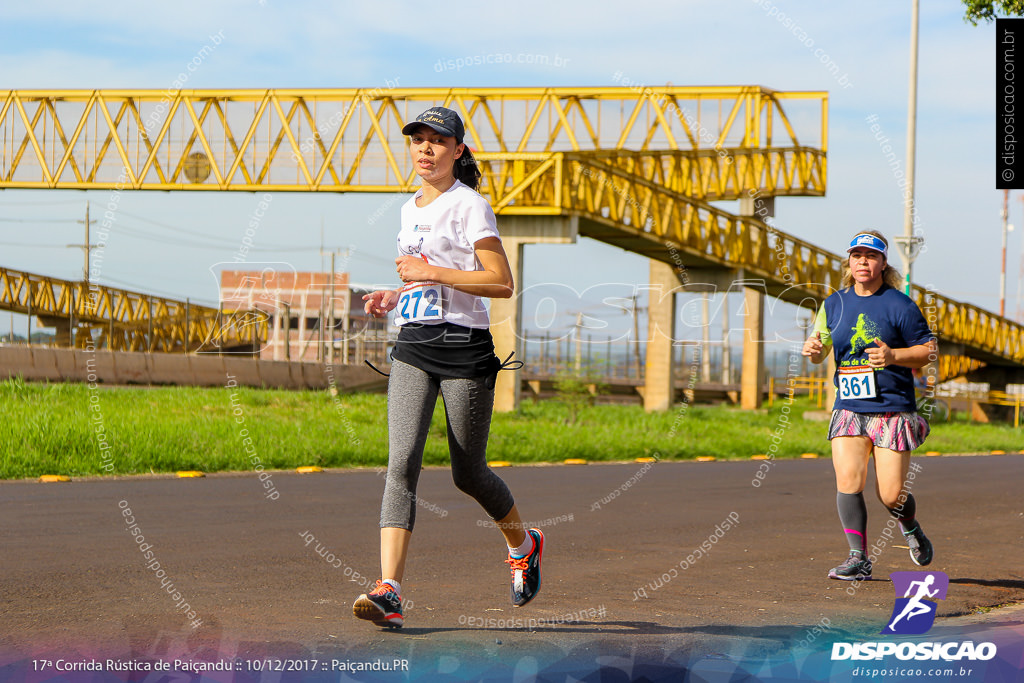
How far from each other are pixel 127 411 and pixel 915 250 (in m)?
14.9

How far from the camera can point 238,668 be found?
4.64 metres

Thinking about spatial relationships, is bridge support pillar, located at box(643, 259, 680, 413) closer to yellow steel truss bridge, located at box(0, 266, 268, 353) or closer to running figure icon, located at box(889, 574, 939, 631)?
yellow steel truss bridge, located at box(0, 266, 268, 353)

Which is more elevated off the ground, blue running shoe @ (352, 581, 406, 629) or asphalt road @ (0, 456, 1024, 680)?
blue running shoe @ (352, 581, 406, 629)

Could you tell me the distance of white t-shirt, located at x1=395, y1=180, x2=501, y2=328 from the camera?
5.48 meters

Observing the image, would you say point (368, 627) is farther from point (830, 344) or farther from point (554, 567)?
point (830, 344)

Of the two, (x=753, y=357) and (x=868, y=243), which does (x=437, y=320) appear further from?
(x=753, y=357)

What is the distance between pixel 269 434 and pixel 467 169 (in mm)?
11054

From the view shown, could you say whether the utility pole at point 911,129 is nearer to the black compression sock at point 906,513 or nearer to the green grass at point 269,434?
the green grass at point 269,434

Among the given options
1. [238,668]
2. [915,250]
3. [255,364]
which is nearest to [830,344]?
[238,668]

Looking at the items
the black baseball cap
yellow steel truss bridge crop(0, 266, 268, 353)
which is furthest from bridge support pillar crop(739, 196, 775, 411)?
the black baseball cap

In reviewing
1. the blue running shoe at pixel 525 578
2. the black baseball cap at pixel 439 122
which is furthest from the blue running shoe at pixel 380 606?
the black baseball cap at pixel 439 122

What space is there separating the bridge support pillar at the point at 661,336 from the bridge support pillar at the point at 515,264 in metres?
5.99

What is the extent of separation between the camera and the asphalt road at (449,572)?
17.3ft

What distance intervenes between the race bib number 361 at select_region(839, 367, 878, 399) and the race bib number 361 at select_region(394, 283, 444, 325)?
9.57 feet
